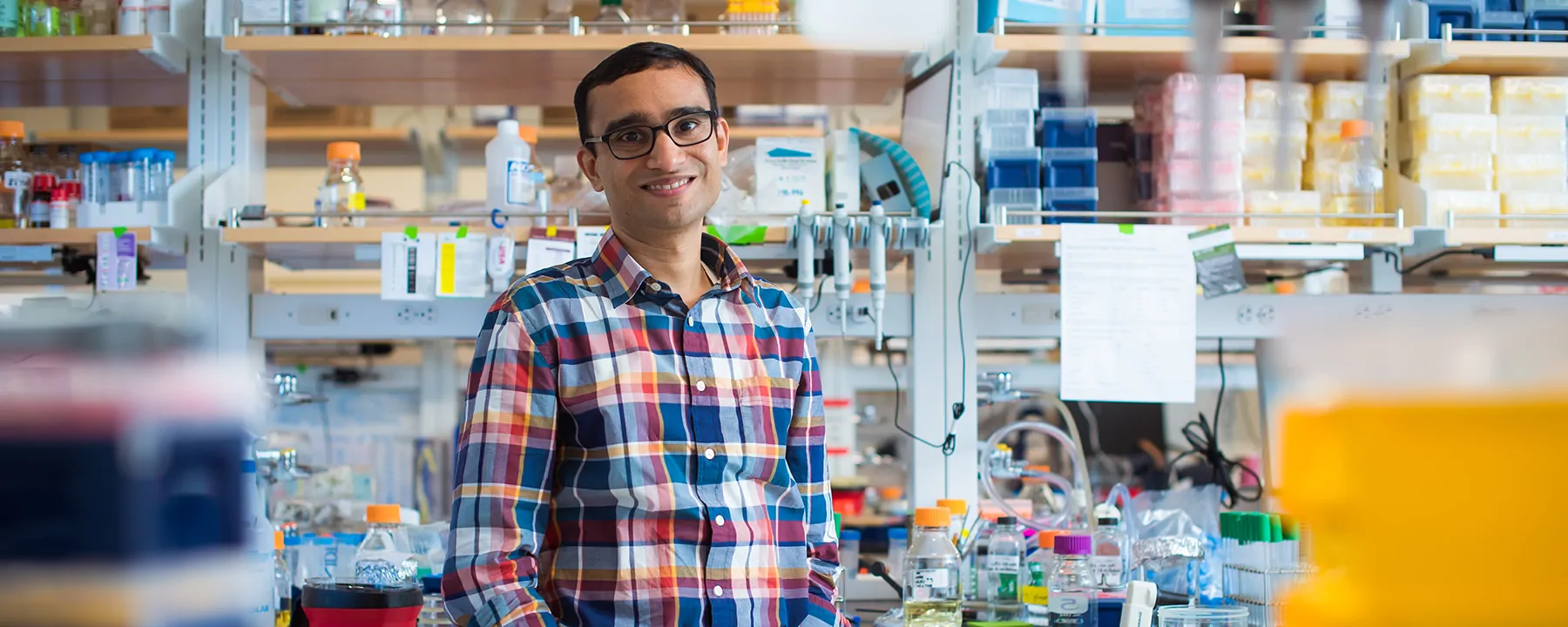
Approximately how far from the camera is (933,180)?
2.54m

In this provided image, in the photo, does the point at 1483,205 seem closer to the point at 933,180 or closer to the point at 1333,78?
the point at 1333,78

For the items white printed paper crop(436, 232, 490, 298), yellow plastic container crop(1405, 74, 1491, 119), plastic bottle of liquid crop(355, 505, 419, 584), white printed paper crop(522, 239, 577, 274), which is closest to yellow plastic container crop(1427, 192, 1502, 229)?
yellow plastic container crop(1405, 74, 1491, 119)

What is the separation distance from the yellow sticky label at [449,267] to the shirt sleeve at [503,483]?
108cm

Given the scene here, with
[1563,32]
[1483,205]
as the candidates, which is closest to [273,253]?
[1483,205]

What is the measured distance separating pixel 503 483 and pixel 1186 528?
1.51 metres

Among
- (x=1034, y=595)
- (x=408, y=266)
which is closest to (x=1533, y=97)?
(x=1034, y=595)

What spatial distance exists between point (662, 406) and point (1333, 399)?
2.97 ft

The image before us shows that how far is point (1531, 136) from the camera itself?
2.45 meters

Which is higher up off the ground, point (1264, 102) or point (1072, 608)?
point (1264, 102)

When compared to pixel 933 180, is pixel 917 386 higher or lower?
lower

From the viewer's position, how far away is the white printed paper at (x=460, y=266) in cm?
238

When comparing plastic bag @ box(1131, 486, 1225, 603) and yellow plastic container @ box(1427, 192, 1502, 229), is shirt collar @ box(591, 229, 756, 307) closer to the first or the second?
plastic bag @ box(1131, 486, 1225, 603)

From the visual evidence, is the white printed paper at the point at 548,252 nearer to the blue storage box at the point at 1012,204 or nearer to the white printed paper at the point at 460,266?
the white printed paper at the point at 460,266

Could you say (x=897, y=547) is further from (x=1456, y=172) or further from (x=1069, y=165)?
(x=1456, y=172)
